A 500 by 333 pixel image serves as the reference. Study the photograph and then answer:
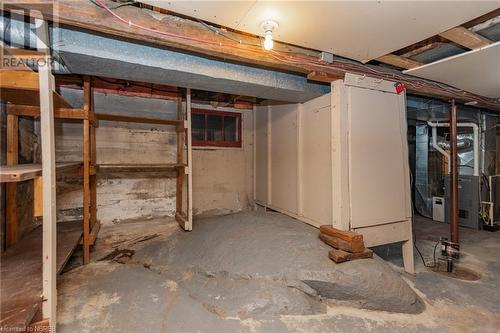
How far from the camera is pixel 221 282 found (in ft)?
6.61

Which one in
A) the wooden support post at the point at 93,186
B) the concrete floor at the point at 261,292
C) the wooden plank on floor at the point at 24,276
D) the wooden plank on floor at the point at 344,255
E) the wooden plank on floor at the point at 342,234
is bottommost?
the concrete floor at the point at 261,292

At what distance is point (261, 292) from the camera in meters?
1.83

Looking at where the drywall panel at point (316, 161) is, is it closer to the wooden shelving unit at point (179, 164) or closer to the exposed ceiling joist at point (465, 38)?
the exposed ceiling joist at point (465, 38)

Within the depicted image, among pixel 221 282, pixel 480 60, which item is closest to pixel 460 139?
pixel 480 60

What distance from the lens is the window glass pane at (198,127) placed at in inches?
146

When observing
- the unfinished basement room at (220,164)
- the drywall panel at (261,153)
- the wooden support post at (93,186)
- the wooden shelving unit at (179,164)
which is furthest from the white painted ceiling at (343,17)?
the wooden support post at (93,186)

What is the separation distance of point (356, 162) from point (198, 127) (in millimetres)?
2329

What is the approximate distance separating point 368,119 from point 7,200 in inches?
123

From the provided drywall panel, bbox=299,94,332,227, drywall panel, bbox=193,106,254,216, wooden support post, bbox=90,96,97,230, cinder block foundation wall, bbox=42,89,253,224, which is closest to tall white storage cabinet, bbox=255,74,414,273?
drywall panel, bbox=299,94,332,227

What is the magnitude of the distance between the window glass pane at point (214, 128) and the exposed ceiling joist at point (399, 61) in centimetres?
235

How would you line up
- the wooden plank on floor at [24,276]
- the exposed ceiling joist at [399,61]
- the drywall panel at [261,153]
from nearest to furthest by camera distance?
the wooden plank on floor at [24,276] < the exposed ceiling joist at [399,61] < the drywall panel at [261,153]

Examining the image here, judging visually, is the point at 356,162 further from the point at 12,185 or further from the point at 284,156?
the point at 12,185

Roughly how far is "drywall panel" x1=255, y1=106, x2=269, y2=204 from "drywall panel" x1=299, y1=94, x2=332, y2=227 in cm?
87

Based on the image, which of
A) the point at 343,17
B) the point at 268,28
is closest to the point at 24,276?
the point at 268,28
